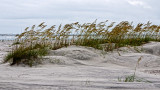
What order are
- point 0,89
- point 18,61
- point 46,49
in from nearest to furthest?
point 0,89
point 18,61
point 46,49

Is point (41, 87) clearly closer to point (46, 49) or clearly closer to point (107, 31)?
point (46, 49)

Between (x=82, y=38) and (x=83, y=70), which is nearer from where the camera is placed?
(x=83, y=70)

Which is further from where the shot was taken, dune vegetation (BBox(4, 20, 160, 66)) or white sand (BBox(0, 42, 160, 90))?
dune vegetation (BBox(4, 20, 160, 66))

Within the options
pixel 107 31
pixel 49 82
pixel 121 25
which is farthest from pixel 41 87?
pixel 121 25

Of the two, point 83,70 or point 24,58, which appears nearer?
point 83,70

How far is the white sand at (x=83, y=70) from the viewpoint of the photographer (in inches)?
99.1

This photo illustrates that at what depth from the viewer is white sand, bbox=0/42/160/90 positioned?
2518mm

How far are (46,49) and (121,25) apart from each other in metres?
2.46

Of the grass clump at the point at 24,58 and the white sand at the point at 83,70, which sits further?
the grass clump at the point at 24,58

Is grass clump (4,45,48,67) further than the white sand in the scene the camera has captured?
Yes

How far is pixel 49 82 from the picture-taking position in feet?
8.66

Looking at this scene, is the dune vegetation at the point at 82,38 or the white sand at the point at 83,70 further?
the dune vegetation at the point at 82,38

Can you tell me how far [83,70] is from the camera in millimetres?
3705

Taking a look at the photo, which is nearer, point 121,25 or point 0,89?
point 0,89
